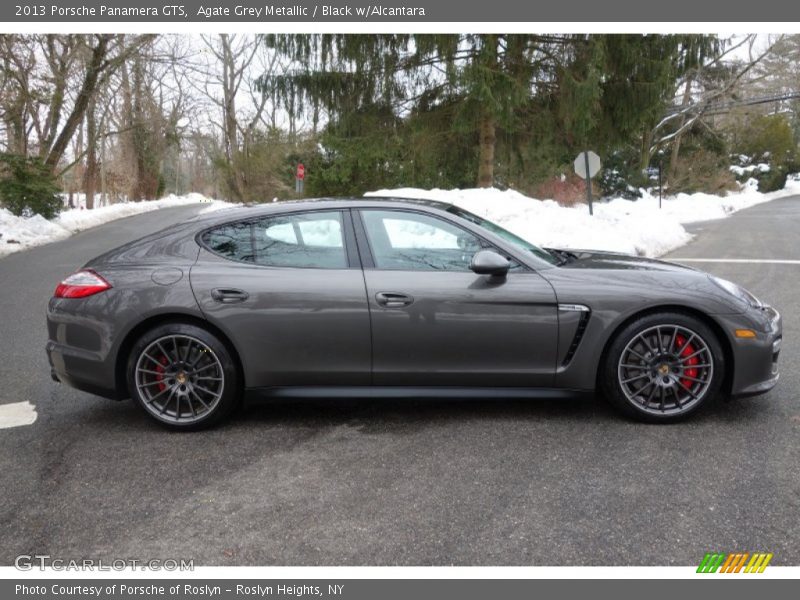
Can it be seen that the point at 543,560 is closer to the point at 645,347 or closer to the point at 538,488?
the point at 538,488

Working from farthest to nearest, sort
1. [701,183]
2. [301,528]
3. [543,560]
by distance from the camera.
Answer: [701,183]
[301,528]
[543,560]

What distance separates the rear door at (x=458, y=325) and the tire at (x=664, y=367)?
0.41 m

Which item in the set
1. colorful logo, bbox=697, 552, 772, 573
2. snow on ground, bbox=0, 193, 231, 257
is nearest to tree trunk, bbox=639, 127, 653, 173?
snow on ground, bbox=0, 193, 231, 257

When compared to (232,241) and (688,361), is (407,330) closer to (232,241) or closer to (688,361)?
(232,241)

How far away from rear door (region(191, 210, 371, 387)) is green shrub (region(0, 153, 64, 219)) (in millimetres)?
17115

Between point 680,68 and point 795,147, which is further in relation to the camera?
point 795,147

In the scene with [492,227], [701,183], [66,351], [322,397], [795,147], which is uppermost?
[795,147]

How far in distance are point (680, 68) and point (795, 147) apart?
137 ft

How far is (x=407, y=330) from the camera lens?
3.95 m

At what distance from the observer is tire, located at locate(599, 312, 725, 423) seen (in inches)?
155

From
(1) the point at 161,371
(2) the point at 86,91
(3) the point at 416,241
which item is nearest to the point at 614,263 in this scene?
(3) the point at 416,241

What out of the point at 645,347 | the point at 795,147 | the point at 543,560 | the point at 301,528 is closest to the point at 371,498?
the point at 301,528

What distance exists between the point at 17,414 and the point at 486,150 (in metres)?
15.6

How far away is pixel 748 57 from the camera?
40594mm
